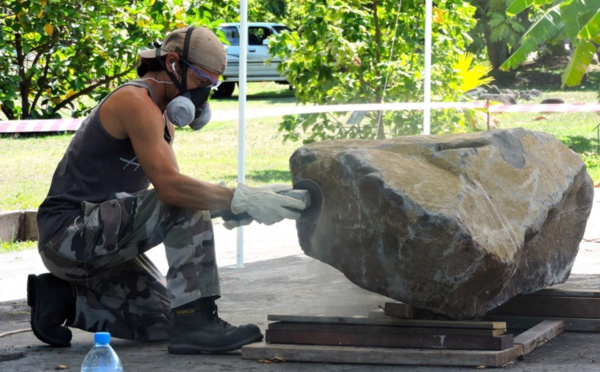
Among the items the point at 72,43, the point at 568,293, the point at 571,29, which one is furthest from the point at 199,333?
the point at 72,43

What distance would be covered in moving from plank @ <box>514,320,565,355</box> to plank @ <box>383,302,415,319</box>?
46cm

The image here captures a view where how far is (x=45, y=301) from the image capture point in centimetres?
468

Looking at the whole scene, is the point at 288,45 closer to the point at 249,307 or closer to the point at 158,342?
the point at 249,307

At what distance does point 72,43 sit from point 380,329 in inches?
371

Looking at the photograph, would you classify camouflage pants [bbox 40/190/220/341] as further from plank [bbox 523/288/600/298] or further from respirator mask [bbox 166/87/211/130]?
plank [bbox 523/288/600/298]

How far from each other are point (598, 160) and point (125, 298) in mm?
10703

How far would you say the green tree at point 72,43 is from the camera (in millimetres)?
11578

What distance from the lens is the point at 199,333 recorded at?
4508mm

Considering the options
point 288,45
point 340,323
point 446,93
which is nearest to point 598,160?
point 446,93

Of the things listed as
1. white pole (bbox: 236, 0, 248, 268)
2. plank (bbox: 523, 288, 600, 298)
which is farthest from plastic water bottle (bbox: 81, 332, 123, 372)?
white pole (bbox: 236, 0, 248, 268)

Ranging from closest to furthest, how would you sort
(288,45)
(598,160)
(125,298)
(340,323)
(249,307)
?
(340,323)
(125,298)
(249,307)
(288,45)
(598,160)

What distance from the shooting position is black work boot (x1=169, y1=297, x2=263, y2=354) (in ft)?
14.8

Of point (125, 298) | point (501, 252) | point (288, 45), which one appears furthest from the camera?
point (288, 45)

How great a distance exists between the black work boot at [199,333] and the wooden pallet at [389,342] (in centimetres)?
12
